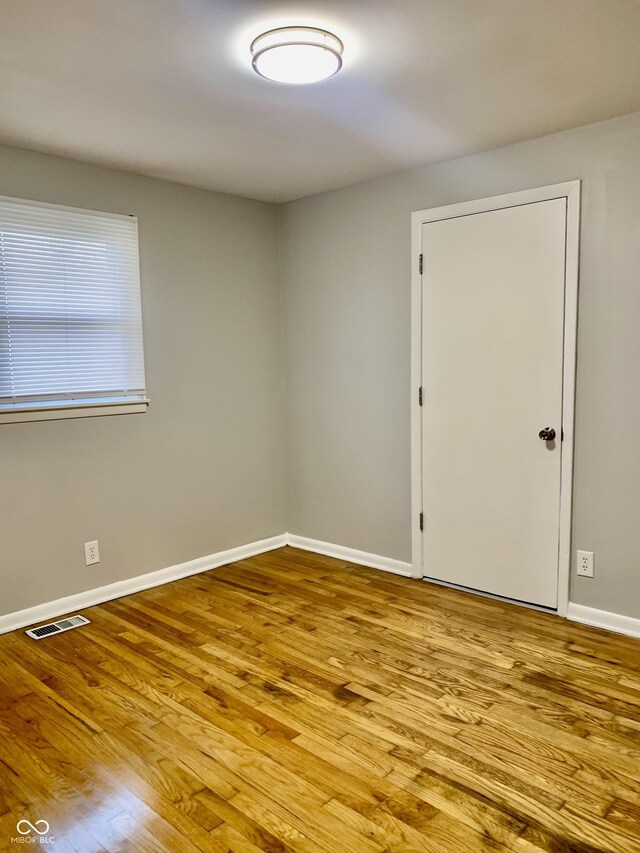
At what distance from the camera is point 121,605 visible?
344 centimetres

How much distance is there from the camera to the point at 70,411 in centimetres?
327

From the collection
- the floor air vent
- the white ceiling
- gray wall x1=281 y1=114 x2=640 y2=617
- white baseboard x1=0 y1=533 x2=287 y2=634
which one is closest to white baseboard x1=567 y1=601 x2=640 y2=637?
gray wall x1=281 y1=114 x2=640 y2=617

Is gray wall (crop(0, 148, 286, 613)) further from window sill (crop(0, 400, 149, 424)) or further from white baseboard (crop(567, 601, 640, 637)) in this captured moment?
white baseboard (crop(567, 601, 640, 637))

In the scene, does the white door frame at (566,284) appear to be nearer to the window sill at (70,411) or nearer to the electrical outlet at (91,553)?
the window sill at (70,411)

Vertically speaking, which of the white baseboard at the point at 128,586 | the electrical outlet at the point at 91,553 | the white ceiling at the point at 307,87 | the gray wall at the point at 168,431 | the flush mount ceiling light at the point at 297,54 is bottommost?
the white baseboard at the point at 128,586

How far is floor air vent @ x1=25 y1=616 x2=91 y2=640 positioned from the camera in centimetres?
305

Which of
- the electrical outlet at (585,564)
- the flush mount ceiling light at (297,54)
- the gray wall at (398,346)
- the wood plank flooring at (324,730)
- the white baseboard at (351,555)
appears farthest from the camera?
the white baseboard at (351,555)

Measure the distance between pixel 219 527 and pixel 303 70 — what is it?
2.81m

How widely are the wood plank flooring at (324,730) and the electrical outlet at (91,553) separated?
26 centimetres

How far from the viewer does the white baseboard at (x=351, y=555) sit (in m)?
3.86

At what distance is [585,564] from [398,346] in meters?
1.59

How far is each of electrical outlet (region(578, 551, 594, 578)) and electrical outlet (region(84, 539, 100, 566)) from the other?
8.44 ft

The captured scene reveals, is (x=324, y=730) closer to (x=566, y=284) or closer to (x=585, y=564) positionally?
(x=585, y=564)

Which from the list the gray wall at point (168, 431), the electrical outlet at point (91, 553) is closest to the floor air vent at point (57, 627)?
the gray wall at point (168, 431)
